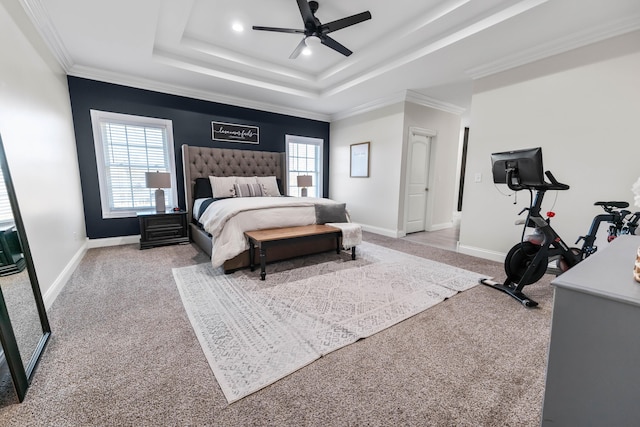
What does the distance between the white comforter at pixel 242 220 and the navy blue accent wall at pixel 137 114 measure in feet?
5.81

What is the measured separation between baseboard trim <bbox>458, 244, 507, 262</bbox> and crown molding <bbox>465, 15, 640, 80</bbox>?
7.60ft

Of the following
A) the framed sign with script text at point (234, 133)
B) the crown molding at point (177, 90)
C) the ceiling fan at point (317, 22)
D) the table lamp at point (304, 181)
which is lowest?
the table lamp at point (304, 181)

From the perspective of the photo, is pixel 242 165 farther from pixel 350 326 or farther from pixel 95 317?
pixel 350 326

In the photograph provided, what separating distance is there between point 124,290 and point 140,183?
2.33 meters

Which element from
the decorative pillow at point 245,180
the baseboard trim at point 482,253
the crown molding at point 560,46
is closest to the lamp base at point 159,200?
the decorative pillow at point 245,180

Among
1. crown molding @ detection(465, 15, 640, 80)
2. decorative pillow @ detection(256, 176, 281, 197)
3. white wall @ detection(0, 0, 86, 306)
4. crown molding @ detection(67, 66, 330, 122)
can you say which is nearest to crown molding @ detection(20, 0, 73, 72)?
white wall @ detection(0, 0, 86, 306)

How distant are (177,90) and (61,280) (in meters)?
3.17

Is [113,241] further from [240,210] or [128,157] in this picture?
[240,210]

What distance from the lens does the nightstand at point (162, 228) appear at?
376cm

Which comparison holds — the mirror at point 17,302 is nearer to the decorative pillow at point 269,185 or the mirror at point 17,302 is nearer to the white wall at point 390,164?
the decorative pillow at point 269,185

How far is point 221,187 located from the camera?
4.31 metres

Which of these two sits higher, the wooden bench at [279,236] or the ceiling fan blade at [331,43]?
the ceiling fan blade at [331,43]

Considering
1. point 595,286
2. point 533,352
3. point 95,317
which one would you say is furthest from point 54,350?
point 533,352

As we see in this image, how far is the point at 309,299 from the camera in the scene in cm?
224
